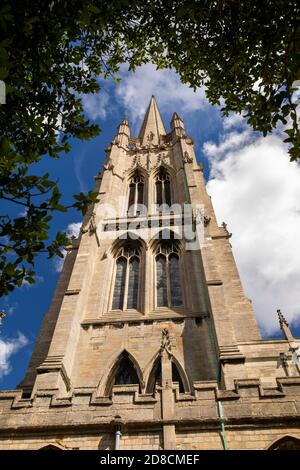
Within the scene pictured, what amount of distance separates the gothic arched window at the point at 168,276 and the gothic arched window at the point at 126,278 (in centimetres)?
104

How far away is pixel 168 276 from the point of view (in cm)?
1758

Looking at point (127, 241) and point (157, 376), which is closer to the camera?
point (157, 376)

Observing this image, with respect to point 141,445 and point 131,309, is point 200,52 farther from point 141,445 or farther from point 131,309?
point 131,309

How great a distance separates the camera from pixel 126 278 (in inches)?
701

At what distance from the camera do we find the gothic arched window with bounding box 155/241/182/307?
1631 cm

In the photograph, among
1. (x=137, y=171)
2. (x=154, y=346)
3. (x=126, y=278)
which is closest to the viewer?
(x=154, y=346)

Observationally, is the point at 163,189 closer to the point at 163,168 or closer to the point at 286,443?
the point at 163,168

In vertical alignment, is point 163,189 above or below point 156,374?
above

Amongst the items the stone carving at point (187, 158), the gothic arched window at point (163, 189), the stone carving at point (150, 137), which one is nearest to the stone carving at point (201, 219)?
the gothic arched window at point (163, 189)

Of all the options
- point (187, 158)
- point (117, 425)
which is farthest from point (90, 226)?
point (117, 425)

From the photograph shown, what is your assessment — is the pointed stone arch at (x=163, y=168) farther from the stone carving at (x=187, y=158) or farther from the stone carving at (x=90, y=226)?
the stone carving at (x=90, y=226)

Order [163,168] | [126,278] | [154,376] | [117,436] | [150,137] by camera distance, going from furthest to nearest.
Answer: [150,137] < [163,168] < [126,278] < [154,376] < [117,436]

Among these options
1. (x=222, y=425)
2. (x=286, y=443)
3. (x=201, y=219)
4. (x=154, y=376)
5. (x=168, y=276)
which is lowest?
(x=286, y=443)

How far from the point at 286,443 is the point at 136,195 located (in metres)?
18.8
